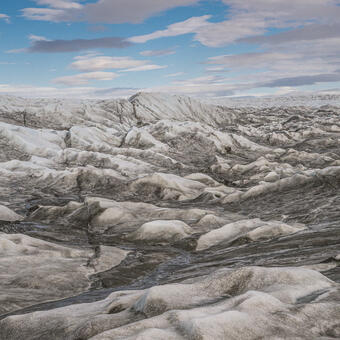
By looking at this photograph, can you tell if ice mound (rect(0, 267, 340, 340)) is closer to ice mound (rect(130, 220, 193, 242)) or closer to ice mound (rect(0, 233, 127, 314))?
ice mound (rect(0, 233, 127, 314))

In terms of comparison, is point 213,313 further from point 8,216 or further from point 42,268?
point 8,216

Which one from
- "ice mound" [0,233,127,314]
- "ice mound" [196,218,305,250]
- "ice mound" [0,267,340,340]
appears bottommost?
"ice mound" [196,218,305,250]

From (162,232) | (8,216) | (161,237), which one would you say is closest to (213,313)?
(161,237)

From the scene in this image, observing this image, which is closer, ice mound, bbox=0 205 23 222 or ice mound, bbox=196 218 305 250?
ice mound, bbox=196 218 305 250

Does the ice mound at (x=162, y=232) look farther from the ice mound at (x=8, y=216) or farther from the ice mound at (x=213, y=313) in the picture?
the ice mound at (x=213, y=313)

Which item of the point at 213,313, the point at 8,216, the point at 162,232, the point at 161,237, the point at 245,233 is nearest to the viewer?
the point at 213,313

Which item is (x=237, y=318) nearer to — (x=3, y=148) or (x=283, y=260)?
(x=283, y=260)

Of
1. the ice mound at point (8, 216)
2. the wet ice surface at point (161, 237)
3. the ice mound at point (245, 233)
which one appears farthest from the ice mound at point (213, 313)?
the ice mound at point (8, 216)

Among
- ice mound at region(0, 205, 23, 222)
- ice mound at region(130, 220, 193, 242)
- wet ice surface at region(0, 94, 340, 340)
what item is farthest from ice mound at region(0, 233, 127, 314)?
ice mound at region(0, 205, 23, 222)
